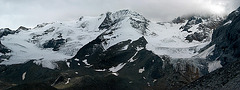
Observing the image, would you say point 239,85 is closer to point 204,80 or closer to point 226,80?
point 226,80

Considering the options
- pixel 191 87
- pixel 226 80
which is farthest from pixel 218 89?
pixel 191 87

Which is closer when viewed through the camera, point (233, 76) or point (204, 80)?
point (233, 76)

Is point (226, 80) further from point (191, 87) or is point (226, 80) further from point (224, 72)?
point (191, 87)

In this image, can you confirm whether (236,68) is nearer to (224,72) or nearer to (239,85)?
(224,72)

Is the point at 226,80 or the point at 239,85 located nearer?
the point at 239,85

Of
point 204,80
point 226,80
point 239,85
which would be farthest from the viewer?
point 204,80

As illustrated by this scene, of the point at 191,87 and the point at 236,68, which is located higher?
the point at 236,68

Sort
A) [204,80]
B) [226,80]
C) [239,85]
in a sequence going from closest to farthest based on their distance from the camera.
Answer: [239,85], [226,80], [204,80]

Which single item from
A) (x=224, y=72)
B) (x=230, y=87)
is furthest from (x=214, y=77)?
(x=230, y=87)
